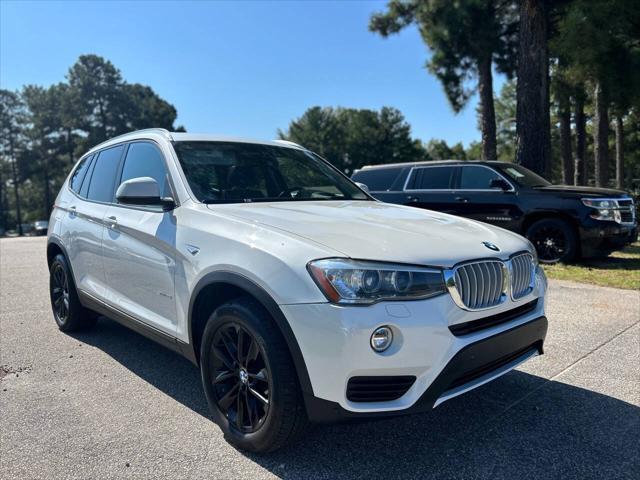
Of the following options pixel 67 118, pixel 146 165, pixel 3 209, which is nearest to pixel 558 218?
pixel 146 165

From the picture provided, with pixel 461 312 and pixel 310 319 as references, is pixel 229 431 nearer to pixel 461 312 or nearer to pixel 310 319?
pixel 310 319

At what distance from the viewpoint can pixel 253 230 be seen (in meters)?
2.73

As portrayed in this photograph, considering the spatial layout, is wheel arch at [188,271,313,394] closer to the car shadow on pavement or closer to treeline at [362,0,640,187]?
the car shadow on pavement

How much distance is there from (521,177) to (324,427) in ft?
24.7

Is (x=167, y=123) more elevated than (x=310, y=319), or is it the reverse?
(x=167, y=123)

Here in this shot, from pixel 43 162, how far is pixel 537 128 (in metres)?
60.1

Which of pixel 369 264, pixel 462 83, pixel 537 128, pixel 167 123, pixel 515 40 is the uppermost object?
pixel 167 123

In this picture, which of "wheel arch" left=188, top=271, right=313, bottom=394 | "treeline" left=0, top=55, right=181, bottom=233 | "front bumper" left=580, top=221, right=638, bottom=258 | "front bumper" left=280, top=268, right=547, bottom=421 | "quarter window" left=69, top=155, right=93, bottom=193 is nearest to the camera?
"front bumper" left=280, top=268, right=547, bottom=421

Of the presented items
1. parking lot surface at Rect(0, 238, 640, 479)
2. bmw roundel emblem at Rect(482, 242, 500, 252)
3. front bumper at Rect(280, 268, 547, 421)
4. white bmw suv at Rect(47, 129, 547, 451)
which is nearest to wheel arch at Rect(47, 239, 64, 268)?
parking lot surface at Rect(0, 238, 640, 479)

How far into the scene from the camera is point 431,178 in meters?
9.95

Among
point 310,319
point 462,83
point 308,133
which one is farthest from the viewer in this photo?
point 308,133

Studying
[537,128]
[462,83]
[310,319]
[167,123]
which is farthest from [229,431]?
[167,123]

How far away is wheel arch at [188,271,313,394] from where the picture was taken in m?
2.38

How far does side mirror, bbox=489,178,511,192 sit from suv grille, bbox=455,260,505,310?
22.5 ft
